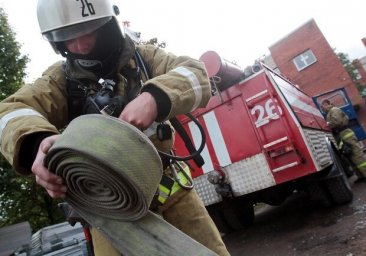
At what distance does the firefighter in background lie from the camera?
7.05 m

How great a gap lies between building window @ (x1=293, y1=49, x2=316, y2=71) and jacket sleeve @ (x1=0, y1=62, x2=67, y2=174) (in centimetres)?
2138

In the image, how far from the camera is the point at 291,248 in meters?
4.25

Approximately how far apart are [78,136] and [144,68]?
0.85 m

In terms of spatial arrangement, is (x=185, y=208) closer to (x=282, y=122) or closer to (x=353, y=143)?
(x=282, y=122)

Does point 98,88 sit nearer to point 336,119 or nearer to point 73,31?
point 73,31

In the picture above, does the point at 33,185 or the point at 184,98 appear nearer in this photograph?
the point at 184,98

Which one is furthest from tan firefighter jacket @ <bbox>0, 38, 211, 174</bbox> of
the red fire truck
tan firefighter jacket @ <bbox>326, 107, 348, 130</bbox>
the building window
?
the building window

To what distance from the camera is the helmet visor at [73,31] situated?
Result: 1.65 meters

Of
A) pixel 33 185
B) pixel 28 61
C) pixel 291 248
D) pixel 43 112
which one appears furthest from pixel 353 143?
pixel 33 185

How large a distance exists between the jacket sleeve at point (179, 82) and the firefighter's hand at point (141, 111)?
67mm

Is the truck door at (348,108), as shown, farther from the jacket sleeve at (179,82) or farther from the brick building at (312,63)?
the brick building at (312,63)

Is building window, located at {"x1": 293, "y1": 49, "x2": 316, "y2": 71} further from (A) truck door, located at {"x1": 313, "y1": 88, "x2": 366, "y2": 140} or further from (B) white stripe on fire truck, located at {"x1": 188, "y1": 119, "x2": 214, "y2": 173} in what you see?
(B) white stripe on fire truck, located at {"x1": 188, "y1": 119, "x2": 214, "y2": 173}

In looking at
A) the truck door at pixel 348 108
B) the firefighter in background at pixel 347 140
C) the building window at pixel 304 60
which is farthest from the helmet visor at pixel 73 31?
the building window at pixel 304 60

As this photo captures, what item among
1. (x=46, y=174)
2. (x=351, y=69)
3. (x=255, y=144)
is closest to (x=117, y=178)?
(x=46, y=174)
